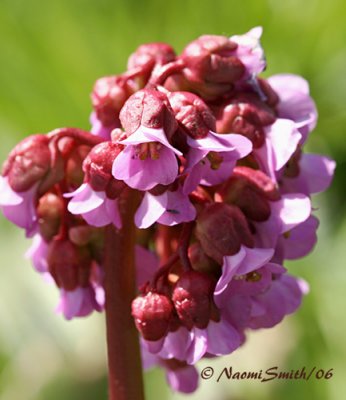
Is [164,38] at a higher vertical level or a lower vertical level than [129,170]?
lower

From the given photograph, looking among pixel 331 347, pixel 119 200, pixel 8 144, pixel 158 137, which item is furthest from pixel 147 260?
pixel 8 144

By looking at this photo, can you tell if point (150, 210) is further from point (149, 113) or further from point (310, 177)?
point (310, 177)

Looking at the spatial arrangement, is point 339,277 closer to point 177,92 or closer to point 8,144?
point 8,144

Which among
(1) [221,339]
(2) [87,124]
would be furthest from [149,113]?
(2) [87,124]

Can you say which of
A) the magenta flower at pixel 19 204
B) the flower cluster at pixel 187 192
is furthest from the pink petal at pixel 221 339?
the magenta flower at pixel 19 204

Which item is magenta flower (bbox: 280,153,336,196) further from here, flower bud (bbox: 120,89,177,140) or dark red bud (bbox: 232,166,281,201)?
flower bud (bbox: 120,89,177,140)

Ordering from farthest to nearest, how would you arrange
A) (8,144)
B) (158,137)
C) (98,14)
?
(98,14)
(8,144)
(158,137)
